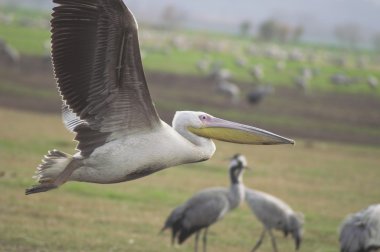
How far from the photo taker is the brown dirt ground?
87.5 ft

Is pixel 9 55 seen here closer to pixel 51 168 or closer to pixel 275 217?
pixel 275 217

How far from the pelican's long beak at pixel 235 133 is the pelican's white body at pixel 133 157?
0.81 feet

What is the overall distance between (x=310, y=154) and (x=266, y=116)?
26.3 ft

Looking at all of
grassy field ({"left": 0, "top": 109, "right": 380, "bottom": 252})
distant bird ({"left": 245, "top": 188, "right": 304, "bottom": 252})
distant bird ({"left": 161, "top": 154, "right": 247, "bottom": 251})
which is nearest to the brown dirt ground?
grassy field ({"left": 0, "top": 109, "right": 380, "bottom": 252})

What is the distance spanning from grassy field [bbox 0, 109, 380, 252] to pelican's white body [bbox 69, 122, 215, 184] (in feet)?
9.93

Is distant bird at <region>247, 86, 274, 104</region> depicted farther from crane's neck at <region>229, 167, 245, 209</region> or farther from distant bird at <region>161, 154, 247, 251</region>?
distant bird at <region>161, 154, 247, 251</region>

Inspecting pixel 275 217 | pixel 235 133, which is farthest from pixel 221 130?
pixel 275 217

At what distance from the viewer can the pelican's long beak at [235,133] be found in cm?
662

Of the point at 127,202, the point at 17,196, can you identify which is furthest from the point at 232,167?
the point at 17,196

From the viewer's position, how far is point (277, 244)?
11.7m

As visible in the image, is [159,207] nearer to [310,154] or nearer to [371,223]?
[371,223]

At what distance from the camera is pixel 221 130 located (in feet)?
22.4

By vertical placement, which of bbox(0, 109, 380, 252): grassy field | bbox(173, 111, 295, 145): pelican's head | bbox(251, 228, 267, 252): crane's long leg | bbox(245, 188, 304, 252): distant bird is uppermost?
bbox(173, 111, 295, 145): pelican's head

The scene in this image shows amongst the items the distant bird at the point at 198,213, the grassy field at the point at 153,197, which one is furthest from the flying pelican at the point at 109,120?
the distant bird at the point at 198,213
